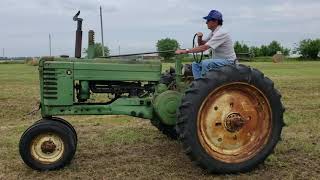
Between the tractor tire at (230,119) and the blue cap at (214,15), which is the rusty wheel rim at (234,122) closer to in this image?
the tractor tire at (230,119)

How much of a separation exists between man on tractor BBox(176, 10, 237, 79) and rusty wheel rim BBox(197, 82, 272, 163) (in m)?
0.43

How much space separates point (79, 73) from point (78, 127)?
10.8ft

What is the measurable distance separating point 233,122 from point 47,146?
2.37 metres

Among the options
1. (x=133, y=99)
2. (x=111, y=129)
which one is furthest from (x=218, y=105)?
(x=111, y=129)

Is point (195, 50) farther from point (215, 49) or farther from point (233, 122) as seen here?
point (233, 122)

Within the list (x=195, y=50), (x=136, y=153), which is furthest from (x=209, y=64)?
(x=136, y=153)

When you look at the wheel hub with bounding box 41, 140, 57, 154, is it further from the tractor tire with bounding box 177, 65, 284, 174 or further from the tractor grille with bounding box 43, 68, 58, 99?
the tractor tire with bounding box 177, 65, 284, 174

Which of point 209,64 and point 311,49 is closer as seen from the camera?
point 209,64

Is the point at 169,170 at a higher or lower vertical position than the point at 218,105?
lower

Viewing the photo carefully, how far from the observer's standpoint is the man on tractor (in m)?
6.91

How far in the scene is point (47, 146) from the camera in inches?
268

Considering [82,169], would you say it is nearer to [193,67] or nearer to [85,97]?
[85,97]

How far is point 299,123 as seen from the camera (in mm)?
10398

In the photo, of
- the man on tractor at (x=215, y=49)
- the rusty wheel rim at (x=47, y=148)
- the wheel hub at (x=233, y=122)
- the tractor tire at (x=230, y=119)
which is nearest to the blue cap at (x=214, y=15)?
the man on tractor at (x=215, y=49)
